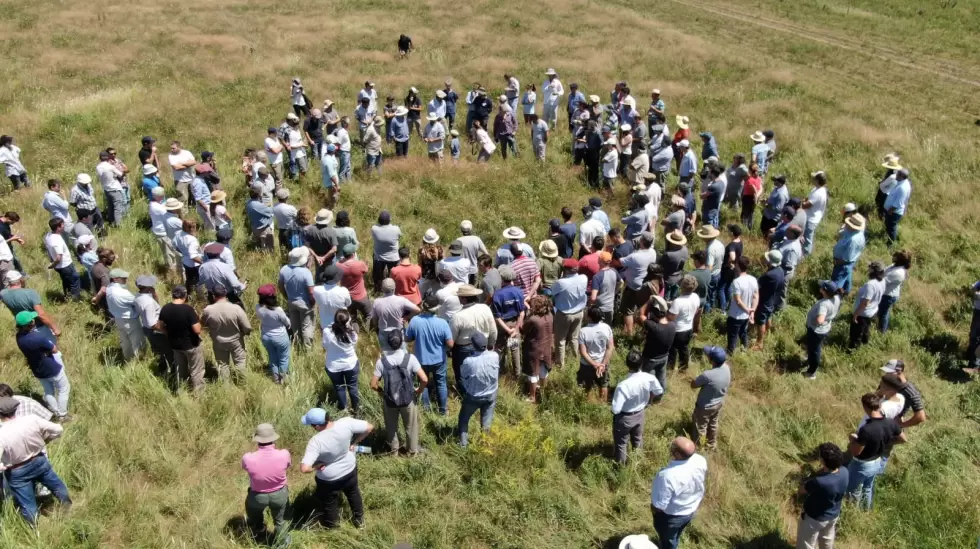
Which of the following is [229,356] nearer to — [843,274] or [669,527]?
[669,527]

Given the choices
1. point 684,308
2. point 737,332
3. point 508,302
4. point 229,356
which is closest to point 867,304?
point 737,332

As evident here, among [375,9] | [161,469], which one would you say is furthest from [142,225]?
[375,9]

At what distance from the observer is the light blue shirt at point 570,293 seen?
30.7 ft

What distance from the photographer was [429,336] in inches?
320

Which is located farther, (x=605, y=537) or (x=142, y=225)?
(x=142, y=225)

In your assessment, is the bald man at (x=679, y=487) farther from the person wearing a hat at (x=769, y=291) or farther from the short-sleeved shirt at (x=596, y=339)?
the person wearing a hat at (x=769, y=291)

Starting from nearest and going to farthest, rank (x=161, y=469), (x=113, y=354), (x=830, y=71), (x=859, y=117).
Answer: (x=161, y=469) < (x=113, y=354) < (x=859, y=117) < (x=830, y=71)

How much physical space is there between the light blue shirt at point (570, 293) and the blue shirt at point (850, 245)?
198 inches

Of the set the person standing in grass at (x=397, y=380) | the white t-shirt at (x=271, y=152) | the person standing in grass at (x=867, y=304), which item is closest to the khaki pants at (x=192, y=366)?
the person standing in grass at (x=397, y=380)

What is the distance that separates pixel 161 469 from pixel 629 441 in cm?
551

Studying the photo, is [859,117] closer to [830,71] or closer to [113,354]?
[830,71]

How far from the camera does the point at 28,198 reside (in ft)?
47.3

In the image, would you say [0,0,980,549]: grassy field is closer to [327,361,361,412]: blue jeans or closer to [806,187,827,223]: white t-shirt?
[327,361,361,412]: blue jeans

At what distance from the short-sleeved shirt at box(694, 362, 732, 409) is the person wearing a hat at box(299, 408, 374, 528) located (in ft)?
13.0
